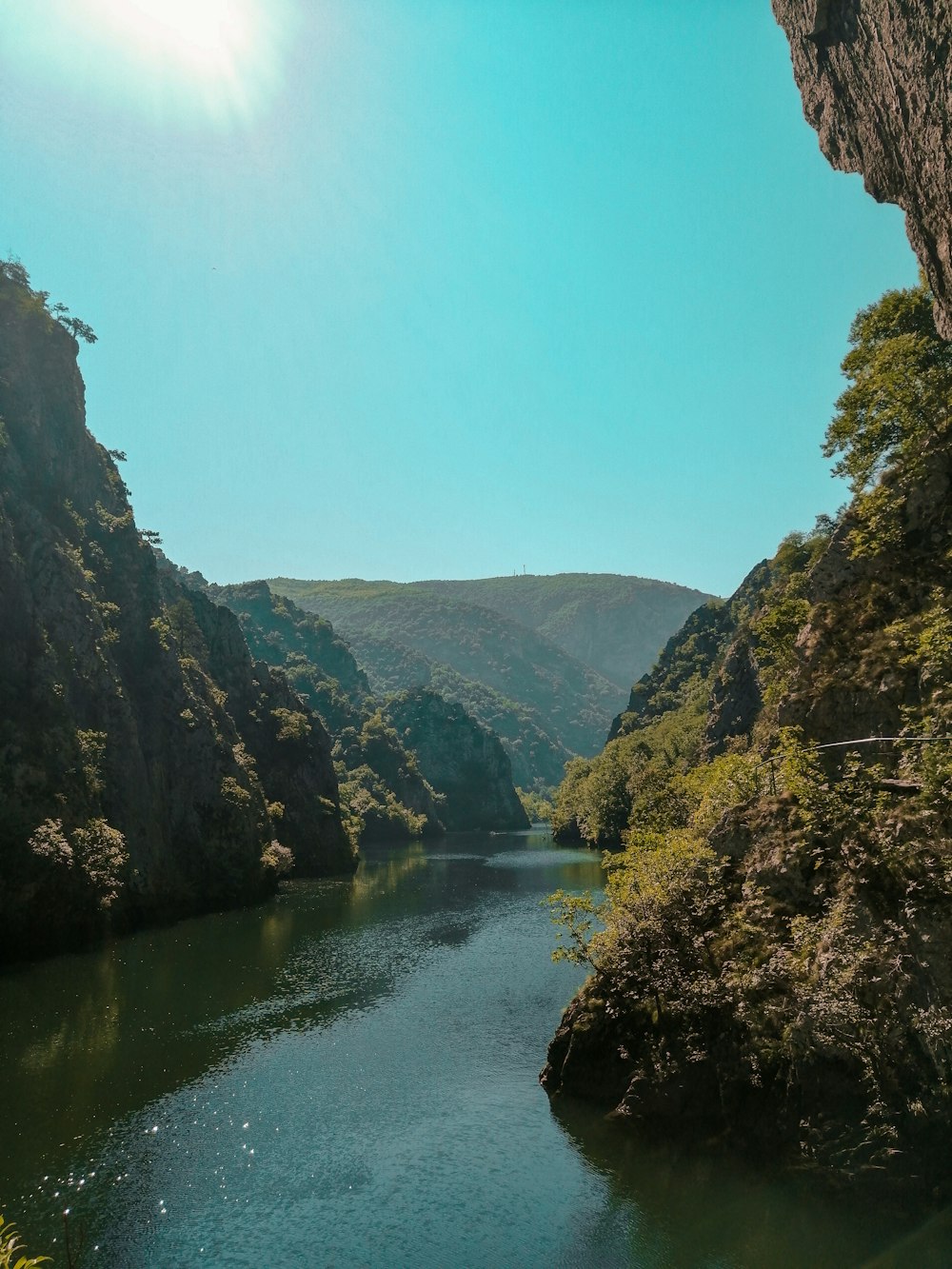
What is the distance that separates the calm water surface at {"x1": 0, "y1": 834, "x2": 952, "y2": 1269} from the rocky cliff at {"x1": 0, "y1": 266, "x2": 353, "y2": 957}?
28.5 ft

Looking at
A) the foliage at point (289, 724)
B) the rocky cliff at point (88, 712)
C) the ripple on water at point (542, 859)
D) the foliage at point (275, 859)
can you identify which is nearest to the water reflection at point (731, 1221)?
the rocky cliff at point (88, 712)

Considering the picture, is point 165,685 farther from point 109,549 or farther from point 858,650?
point 858,650

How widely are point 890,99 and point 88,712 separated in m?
58.4

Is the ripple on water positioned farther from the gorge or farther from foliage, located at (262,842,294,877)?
the gorge

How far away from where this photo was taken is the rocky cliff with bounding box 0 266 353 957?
1903 inches

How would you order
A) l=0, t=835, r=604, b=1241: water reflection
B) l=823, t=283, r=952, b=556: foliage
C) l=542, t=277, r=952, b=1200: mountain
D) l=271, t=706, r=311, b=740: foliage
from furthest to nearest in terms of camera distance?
l=271, t=706, r=311, b=740: foliage, l=823, t=283, r=952, b=556: foliage, l=0, t=835, r=604, b=1241: water reflection, l=542, t=277, r=952, b=1200: mountain

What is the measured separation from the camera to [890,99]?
22.5 meters

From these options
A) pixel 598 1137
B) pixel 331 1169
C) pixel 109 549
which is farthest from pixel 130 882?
pixel 598 1137

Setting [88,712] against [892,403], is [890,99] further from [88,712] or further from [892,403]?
[88,712]

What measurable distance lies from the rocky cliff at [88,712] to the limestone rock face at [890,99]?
161ft

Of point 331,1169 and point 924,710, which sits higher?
point 924,710

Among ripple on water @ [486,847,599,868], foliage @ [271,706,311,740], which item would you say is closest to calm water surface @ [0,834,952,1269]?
ripple on water @ [486,847,599,868]

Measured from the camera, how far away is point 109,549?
249 ft

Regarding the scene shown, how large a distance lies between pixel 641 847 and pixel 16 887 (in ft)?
116
